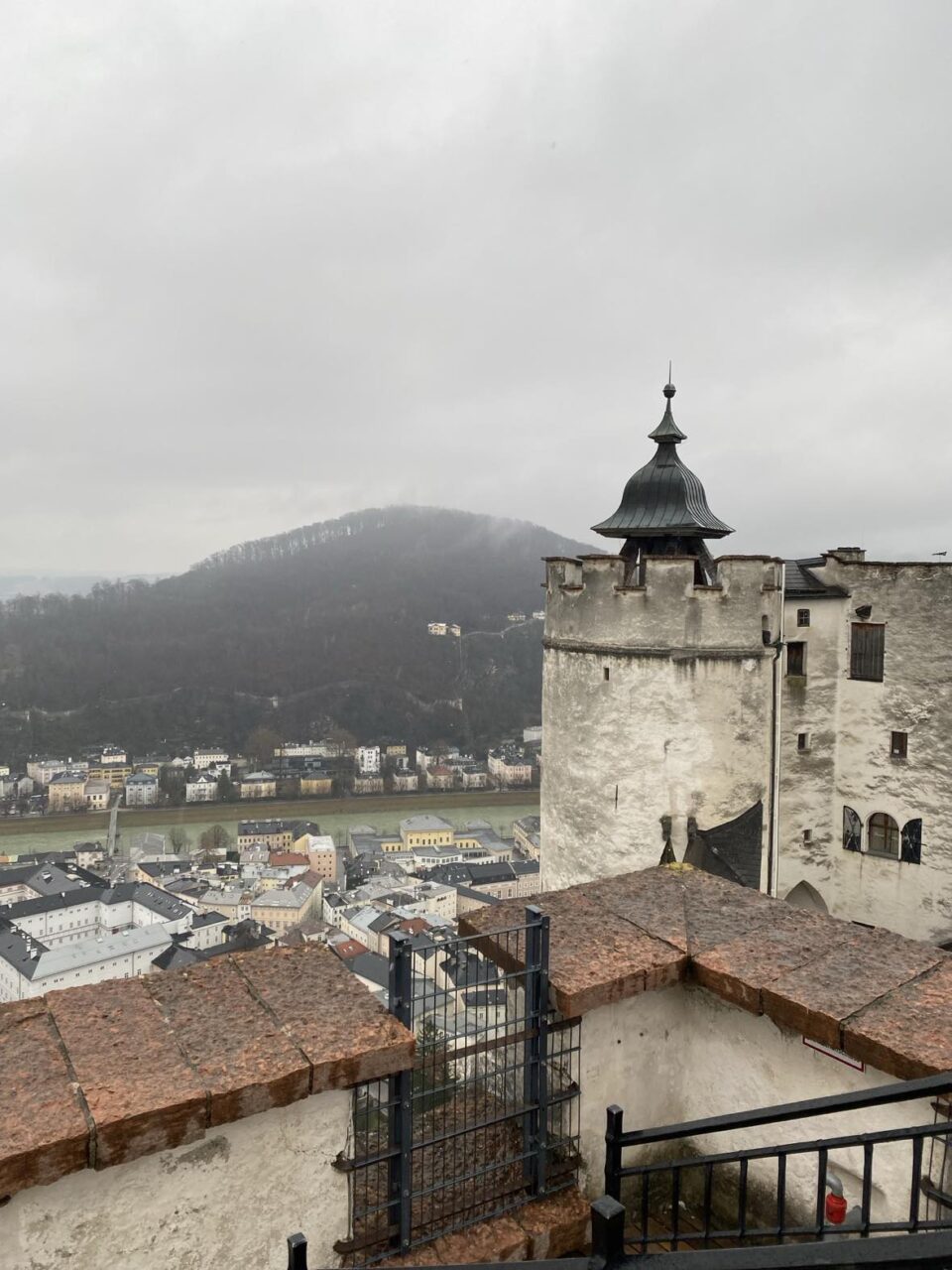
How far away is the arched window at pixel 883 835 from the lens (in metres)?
10.2

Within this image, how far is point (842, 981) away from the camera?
11.1 feet

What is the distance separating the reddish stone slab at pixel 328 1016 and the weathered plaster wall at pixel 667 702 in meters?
5.03

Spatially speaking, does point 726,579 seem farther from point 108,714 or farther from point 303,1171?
point 108,714

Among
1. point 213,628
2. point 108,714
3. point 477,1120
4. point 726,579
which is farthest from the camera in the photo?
point 213,628

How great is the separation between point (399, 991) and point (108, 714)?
394ft

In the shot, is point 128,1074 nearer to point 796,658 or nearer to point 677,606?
point 677,606

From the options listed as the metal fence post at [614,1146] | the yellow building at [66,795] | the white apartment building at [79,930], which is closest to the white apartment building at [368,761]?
the yellow building at [66,795]

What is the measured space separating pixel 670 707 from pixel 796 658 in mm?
3113

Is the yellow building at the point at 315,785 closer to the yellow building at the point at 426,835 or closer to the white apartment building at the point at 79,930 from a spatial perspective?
the yellow building at the point at 426,835

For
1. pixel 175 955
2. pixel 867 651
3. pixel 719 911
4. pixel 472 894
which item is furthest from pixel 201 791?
pixel 719 911

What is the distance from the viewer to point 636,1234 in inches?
136

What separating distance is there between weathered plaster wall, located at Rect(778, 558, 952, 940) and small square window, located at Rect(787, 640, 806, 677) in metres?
0.09

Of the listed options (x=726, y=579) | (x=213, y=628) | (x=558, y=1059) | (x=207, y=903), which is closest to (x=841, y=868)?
(x=726, y=579)

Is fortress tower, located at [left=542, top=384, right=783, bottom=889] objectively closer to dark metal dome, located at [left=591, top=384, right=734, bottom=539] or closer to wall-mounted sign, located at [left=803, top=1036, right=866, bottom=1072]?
dark metal dome, located at [left=591, top=384, right=734, bottom=539]
